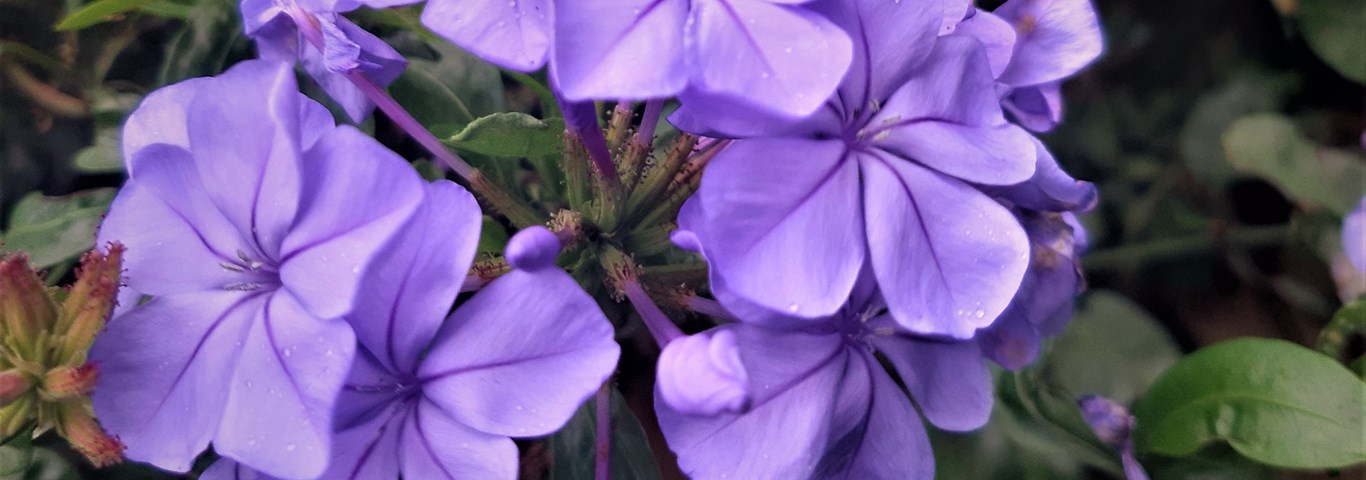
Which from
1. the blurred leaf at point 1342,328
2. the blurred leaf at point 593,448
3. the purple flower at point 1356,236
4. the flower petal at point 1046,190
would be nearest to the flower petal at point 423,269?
the blurred leaf at point 593,448

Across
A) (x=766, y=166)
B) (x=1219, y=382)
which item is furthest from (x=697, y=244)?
(x=1219, y=382)

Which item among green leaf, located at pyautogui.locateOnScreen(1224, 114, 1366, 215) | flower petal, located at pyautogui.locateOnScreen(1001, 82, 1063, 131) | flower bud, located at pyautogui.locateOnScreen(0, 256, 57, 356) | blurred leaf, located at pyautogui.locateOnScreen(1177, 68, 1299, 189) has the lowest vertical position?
blurred leaf, located at pyautogui.locateOnScreen(1177, 68, 1299, 189)

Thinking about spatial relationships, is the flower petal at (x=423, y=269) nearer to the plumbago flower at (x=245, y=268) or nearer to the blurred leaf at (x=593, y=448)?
the plumbago flower at (x=245, y=268)

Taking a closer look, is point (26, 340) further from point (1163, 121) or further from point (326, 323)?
point (1163, 121)

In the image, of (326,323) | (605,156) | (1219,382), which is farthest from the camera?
(1219,382)

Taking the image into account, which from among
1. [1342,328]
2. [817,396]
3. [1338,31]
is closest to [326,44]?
[817,396]

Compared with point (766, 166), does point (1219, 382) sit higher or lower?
lower

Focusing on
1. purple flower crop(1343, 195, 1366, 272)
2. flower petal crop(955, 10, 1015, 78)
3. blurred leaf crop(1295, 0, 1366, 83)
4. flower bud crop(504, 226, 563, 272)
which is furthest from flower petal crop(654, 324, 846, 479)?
blurred leaf crop(1295, 0, 1366, 83)

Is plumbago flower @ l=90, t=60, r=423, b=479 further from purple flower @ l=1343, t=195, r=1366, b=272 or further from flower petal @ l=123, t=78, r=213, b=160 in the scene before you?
purple flower @ l=1343, t=195, r=1366, b=272
